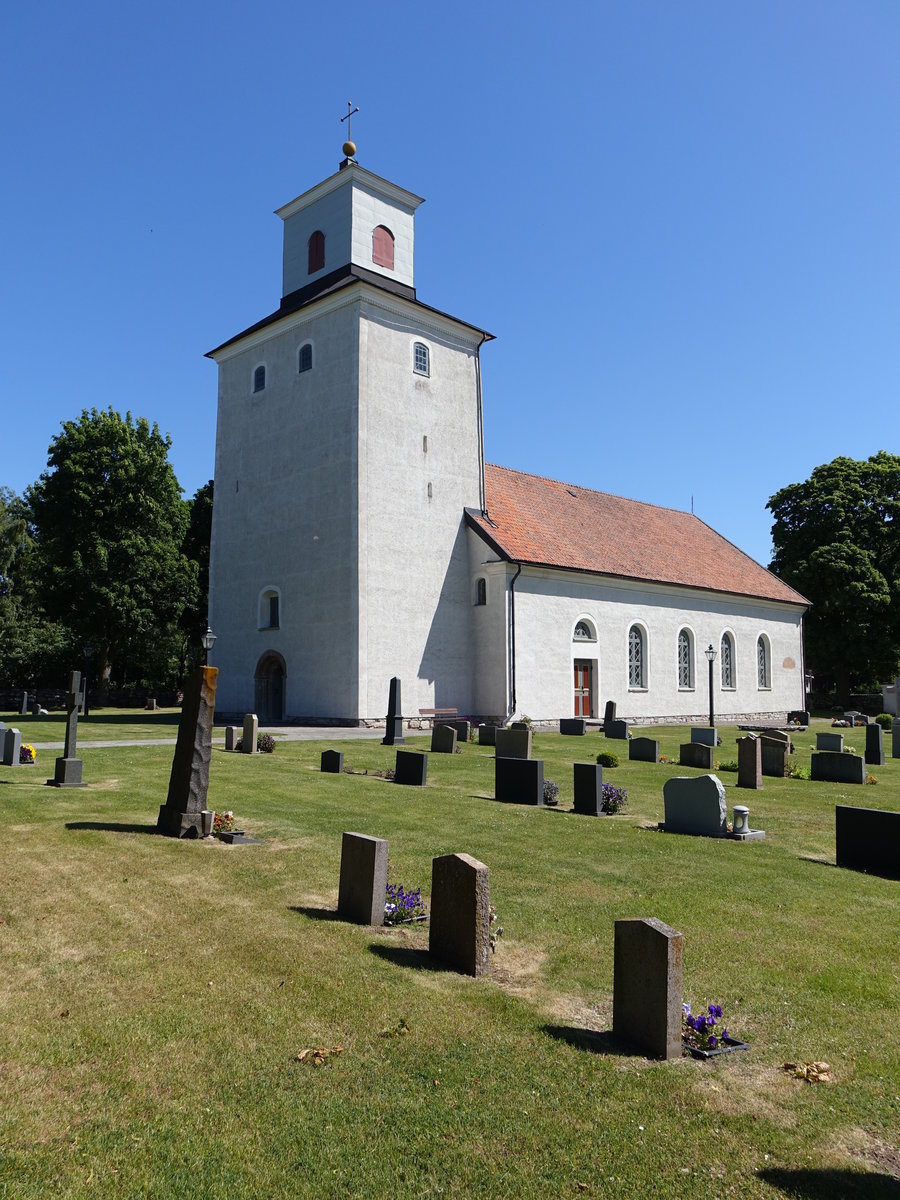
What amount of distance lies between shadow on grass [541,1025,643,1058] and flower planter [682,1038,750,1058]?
11.9 inches

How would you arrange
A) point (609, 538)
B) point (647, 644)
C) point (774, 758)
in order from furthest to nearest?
point (609, 538), point (647, 644), point (774, 758)

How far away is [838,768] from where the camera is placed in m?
16.9

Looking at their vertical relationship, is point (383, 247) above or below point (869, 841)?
above

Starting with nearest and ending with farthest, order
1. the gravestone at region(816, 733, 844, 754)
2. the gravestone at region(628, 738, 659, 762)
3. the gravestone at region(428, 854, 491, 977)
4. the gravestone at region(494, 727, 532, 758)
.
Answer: the gravestone at region(428, 854, 491, 977) < the gravestone at region(494, 727, 532, 758) < the gravestone at region(628, 738, 659, 762) < the gravestone at region(816, 733, 844, 754)

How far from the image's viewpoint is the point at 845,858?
9.45m

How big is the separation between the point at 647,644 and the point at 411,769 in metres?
22.8

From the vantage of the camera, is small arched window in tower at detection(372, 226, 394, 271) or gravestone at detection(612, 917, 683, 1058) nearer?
gravestone at detection(612, 917, 683, 1058)

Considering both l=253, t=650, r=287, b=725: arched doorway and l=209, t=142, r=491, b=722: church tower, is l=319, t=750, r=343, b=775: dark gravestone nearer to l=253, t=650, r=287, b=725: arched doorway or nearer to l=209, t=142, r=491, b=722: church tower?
l=209, t=142, r=491, b=722: church tower

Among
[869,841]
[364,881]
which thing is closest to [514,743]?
[869,841]

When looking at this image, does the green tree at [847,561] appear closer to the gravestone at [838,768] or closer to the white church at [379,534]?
the white church at [379,534]

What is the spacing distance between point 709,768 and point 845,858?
8.83m

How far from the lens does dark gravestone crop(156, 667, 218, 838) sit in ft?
31.9

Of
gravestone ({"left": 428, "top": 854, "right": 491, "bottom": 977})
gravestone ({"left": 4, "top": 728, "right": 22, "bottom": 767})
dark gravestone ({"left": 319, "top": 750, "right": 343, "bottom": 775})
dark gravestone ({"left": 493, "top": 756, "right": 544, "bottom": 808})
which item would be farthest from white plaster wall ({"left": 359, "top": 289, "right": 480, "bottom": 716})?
gravestone ({"left": 428, "top": 854, "right": 491, "bottom": 977})

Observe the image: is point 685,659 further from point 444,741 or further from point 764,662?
point 444,741
